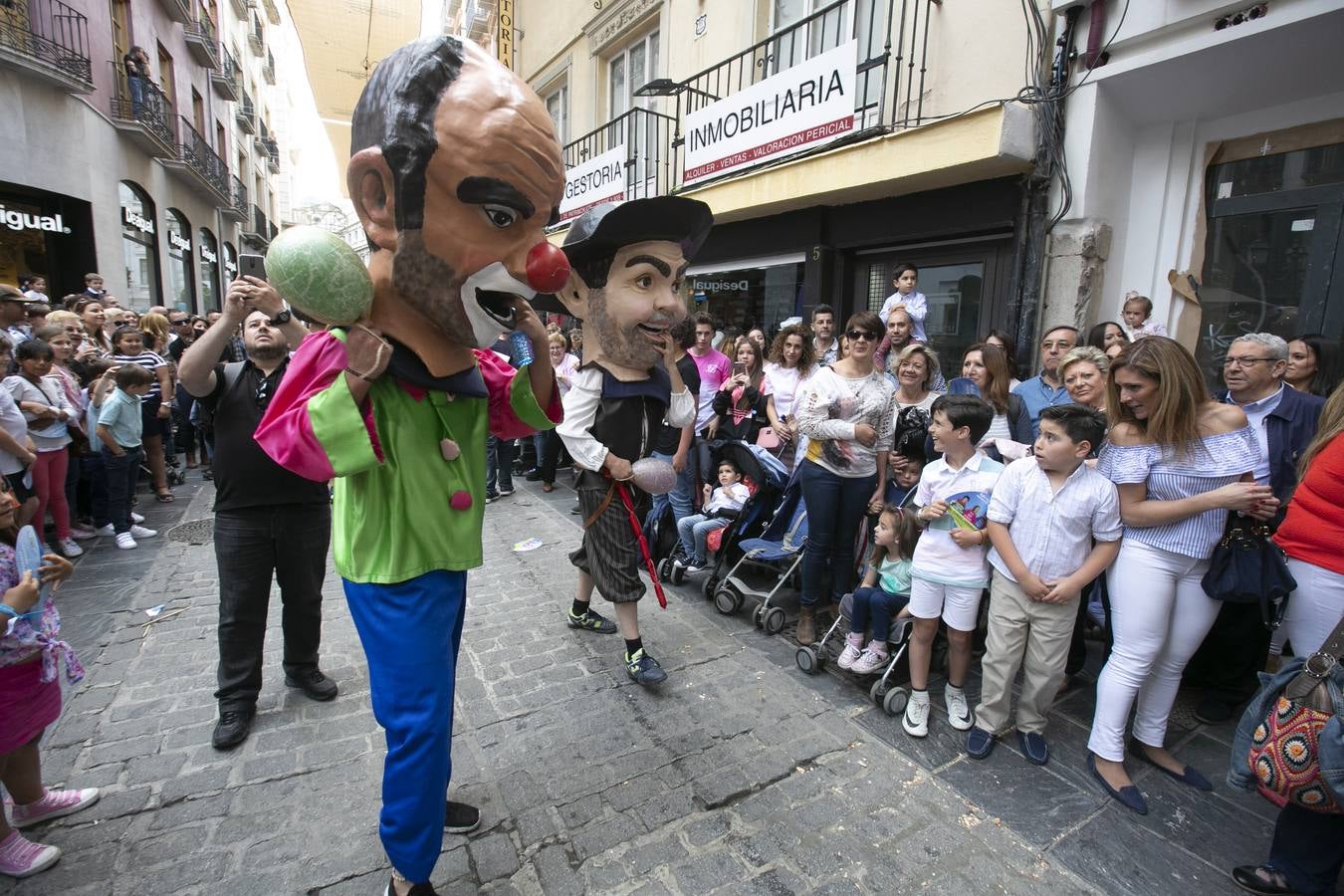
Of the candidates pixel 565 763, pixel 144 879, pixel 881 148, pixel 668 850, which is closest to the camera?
pixel 144 879

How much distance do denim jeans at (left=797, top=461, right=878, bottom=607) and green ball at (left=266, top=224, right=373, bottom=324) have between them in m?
2.66

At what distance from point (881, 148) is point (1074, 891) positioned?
5552 millimetres

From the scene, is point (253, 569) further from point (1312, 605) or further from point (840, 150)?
point (840, 150)

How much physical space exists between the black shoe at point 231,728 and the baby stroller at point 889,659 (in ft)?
8.41

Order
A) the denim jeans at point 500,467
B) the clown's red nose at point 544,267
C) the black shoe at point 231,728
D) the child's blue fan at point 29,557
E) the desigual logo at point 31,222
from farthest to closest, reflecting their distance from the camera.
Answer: the desigual logo at point 31,222
the denim jeans at point 500,467
the black shoe at point 231,728
the child's blue fan at point 29,557
the clown's red nose at point 544,267

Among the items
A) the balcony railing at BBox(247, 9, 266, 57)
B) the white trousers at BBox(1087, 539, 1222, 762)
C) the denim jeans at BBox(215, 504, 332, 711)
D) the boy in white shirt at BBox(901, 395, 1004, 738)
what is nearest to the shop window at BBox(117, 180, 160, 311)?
the denim jeans at BBox(215, 504, 332, 711)

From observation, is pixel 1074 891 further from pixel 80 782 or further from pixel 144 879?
pixel 80 782

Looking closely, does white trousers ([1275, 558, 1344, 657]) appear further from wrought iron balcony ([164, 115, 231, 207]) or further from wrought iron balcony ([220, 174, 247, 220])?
wrought iron balcony ([220, 174, 247, 220])

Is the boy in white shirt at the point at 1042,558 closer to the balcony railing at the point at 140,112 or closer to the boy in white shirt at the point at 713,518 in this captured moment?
the boy in white shirt at the point at 713,518

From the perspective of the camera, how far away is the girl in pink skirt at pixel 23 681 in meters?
2.00

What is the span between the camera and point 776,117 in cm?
683

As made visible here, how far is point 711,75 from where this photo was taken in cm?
852

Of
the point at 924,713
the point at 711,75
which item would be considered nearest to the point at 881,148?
the point at 711,75

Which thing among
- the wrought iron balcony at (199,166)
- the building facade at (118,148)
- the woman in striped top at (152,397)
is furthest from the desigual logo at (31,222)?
the woman in striped top at (152,397)
